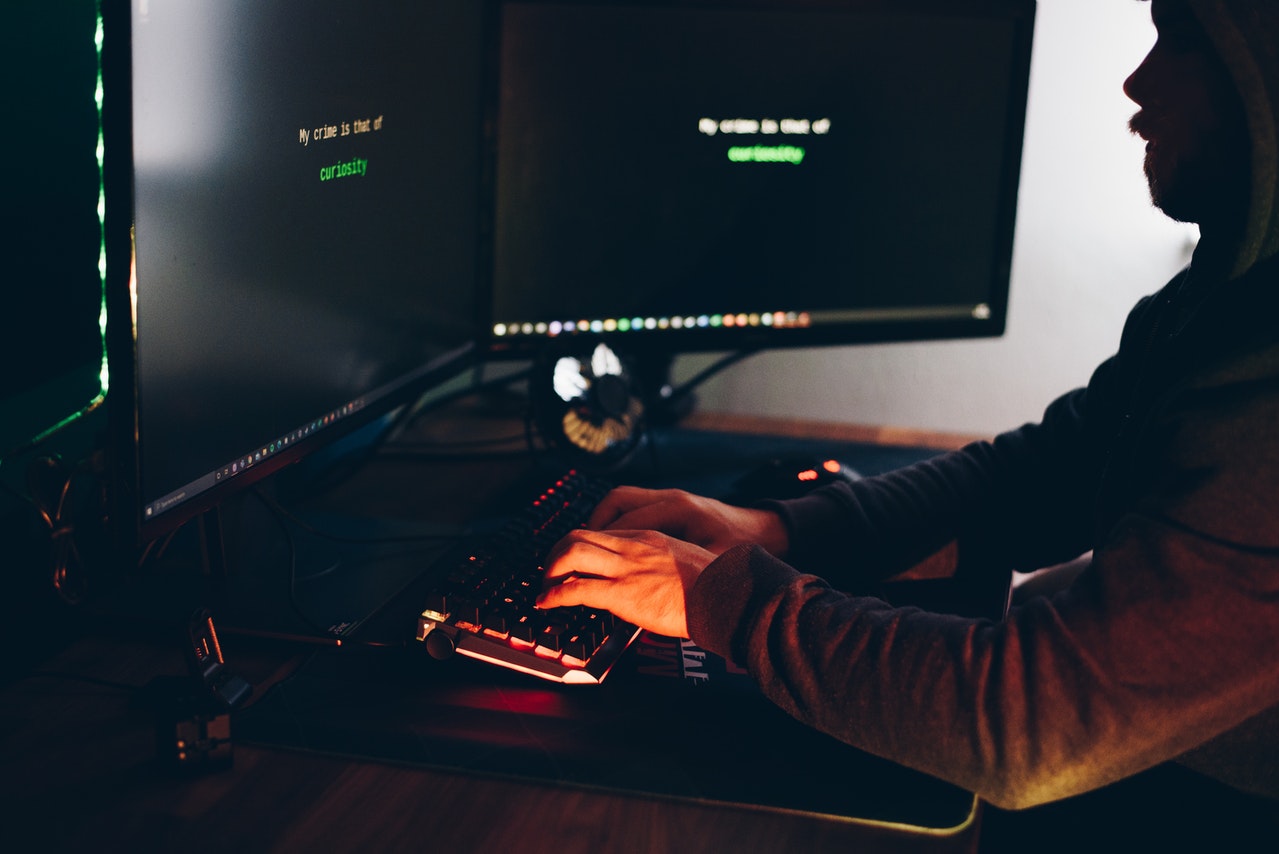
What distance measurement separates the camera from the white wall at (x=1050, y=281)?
1720 mm

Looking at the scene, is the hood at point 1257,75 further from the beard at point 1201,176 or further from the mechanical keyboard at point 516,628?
the mechanical keyboard at point 516,628

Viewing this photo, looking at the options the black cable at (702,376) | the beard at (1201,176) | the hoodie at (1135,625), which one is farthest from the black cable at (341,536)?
the beard at (1201,176)

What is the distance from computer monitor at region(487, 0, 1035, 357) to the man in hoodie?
0.43 m

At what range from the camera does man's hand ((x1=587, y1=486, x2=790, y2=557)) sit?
1.06 meters

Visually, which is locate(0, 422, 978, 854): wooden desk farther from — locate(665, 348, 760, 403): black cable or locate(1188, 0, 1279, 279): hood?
locate(665, 348, 760, 403): black cable

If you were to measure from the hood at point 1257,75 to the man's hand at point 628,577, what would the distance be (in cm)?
47

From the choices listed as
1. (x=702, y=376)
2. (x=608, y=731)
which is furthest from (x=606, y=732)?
(x=702, y=376)

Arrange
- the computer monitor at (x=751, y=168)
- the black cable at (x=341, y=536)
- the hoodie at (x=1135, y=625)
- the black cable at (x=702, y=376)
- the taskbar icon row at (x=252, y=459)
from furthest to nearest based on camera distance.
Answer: the black cable at (x=702, y=376) → the computer monitor at (x=751, y=168) → the black cable at (x=341, y=536) → the taskbar icon row at (x=252, y=459) → the hoodie at (x=1135, y=625)

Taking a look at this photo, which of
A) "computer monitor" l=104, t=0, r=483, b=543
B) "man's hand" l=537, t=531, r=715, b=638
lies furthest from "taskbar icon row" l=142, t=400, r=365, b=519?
"man's hand" l=537, t=531, r=715, b=638

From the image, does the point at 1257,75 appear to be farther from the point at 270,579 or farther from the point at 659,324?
the point at 270,579

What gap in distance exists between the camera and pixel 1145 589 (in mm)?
700

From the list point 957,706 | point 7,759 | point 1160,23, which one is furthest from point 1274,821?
point 7,759

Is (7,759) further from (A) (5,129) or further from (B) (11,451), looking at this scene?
(A) (5,129)

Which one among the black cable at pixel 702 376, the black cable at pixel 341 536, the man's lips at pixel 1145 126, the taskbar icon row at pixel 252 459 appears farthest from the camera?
the black cable at pixel 702 376
